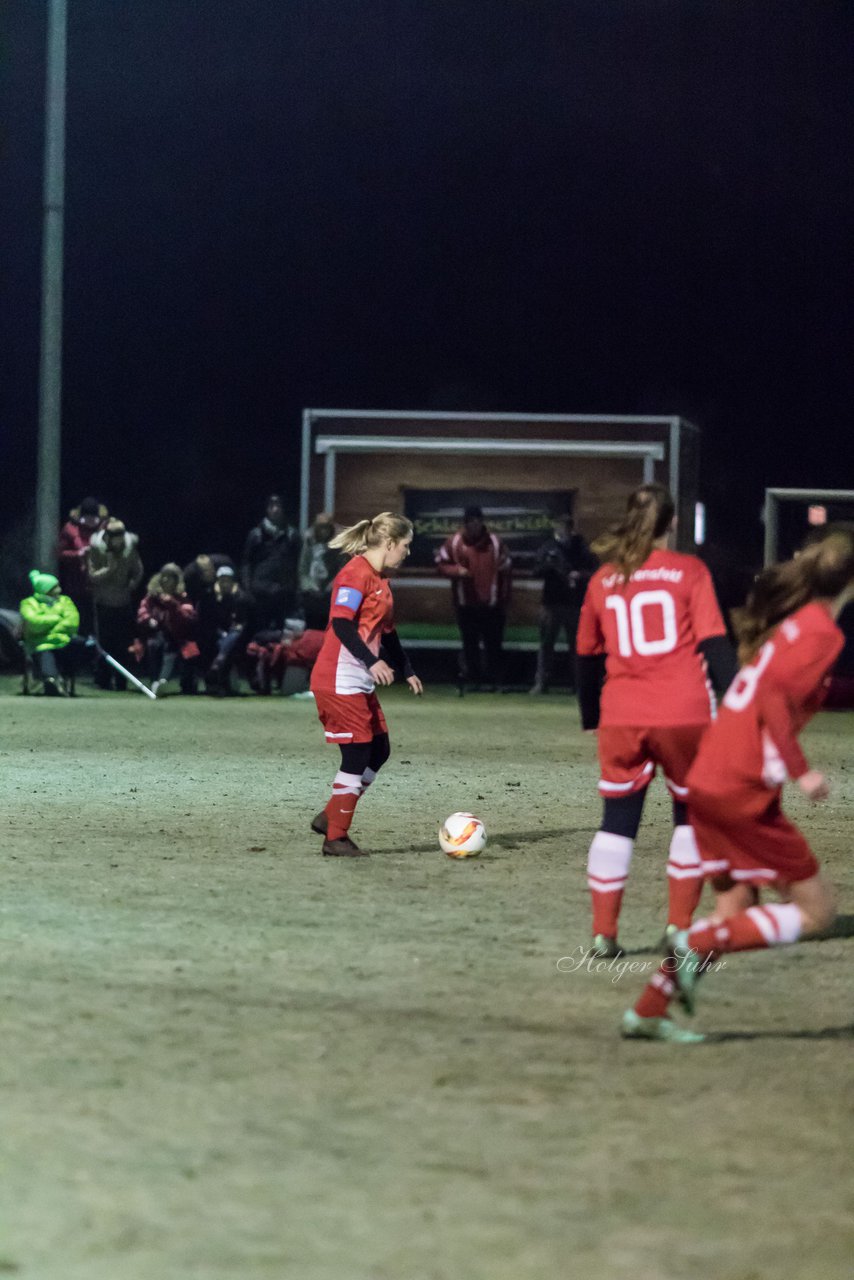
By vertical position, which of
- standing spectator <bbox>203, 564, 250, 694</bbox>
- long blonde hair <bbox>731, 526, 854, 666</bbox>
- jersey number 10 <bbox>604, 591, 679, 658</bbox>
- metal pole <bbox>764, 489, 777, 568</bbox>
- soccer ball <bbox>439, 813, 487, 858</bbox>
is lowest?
standing spectator <bbox>203, 564, 250, 694</bbox>

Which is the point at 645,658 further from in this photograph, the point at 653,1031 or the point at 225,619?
the point at 225,619

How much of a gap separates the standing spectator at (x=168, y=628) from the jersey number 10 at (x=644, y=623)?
15876 mm

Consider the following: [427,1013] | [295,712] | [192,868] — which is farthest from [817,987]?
[295,712]

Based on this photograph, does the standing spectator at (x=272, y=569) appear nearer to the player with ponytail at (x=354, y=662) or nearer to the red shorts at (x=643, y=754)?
the player with ponytail at (x=354, y=662)

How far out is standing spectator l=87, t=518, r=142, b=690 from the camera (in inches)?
926

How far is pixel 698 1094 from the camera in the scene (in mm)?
5688

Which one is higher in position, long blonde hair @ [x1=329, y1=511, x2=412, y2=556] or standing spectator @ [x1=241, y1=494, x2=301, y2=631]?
long blonde hair @ [x1=329, y1=511, x2=412, y2=556]

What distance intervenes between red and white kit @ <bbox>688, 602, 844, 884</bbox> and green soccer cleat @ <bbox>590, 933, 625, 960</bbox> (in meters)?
1.60

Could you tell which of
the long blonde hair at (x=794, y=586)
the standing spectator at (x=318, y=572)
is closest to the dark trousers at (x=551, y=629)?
the standing spectator at (x=318, y=572)

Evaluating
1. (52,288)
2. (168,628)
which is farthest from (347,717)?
(52,288)

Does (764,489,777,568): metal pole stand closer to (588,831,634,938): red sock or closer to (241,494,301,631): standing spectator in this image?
(241,494,301,631): standing spectator

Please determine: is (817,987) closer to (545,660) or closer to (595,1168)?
(595,1168)

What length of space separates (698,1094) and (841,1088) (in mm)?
435

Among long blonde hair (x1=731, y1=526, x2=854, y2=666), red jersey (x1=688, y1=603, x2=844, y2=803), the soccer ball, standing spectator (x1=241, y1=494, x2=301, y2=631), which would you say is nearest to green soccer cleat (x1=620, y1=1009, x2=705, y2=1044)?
red jersey (x1=688, y1=603, x2=844, y2=803)
